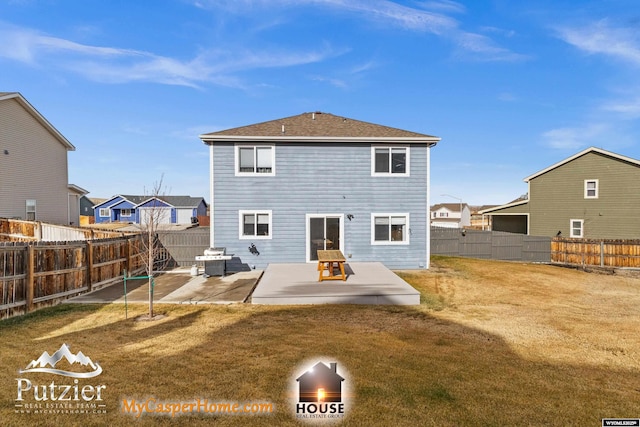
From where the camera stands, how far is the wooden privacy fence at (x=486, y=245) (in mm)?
19516

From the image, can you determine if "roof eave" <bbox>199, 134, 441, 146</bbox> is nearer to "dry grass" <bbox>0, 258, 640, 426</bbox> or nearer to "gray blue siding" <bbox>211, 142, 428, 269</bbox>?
"gray blue siding" <bbox>211, 142, 428, 269</bbox>

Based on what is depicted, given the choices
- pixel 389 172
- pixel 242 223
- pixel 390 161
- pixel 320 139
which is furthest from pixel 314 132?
pixel 242 223

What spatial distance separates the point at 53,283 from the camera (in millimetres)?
8539

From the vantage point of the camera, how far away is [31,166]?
20.0 m

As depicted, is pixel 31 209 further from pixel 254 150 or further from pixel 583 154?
pixel 583 154

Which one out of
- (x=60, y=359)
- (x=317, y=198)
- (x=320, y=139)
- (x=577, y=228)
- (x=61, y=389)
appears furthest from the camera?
(x=577, y=228)

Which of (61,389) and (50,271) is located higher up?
(50,271)

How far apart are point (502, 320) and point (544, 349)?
5.84ft

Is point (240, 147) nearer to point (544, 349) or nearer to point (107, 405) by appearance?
point (107, 405)

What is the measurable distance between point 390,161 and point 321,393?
37.1 feet

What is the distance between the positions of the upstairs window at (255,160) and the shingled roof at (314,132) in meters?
0.51

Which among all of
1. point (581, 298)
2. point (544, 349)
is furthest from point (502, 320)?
point (581, 298)

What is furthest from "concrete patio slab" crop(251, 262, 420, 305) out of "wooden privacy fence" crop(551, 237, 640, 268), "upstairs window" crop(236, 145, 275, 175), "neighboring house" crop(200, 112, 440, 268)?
"wooden privacy fence" crop(551, 237, 640, 268)

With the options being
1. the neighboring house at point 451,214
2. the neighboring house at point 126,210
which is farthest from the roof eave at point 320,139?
the neighboring house at point 451,214
